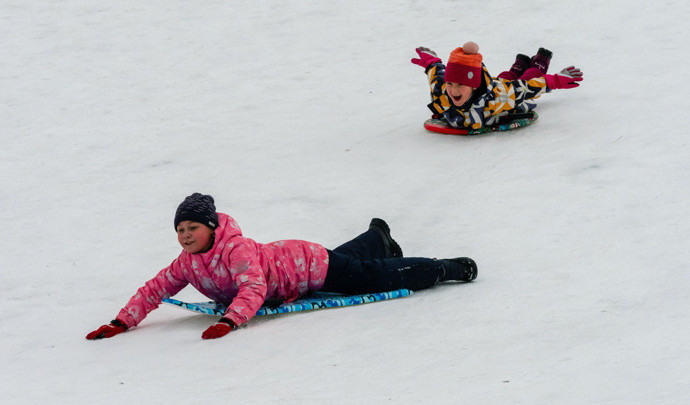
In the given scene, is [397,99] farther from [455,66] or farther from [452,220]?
[452,220]

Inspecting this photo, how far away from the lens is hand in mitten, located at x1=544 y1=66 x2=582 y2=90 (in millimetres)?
6797

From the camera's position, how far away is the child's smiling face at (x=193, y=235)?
4262 mm

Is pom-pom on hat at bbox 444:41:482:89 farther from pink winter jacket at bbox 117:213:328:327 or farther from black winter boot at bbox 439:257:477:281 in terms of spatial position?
pink winter jacket at bbox 117:213:328:327

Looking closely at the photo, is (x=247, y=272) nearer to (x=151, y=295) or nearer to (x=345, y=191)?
(x=151, y=295)

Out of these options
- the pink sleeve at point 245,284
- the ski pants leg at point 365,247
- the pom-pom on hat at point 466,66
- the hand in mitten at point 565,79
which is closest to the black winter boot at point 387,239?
the ski pants leg at point 365,247

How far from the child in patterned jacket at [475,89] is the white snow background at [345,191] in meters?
0.20

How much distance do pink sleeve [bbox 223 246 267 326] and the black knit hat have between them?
0.54ft

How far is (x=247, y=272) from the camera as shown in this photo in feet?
14.0

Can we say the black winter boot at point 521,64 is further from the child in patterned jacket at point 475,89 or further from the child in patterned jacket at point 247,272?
the child in patterned jacket at point 247,272

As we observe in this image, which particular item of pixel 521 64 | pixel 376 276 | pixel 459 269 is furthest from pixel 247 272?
pixel 521 64

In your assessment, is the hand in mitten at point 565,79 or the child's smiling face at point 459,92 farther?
the hand in mitten at point 565,79

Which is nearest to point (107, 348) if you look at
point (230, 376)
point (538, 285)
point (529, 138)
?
point (230, 376)

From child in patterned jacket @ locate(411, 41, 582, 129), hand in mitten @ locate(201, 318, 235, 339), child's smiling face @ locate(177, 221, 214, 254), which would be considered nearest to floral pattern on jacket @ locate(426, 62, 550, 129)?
child in patterned jacket @ locate(411, 41, 582, 129)

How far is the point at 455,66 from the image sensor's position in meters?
6.43
